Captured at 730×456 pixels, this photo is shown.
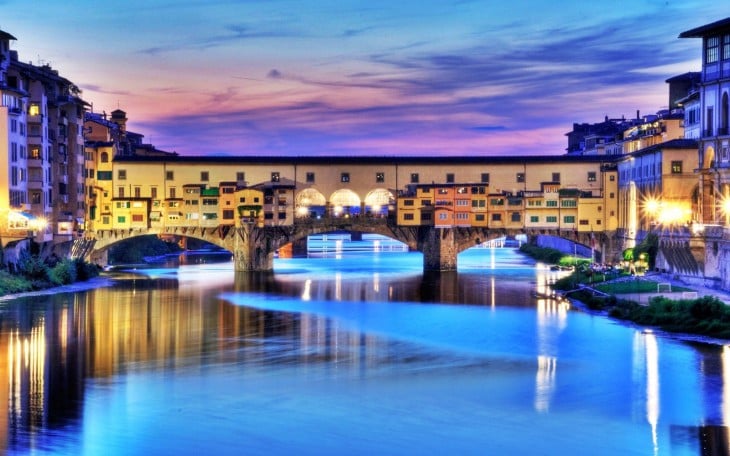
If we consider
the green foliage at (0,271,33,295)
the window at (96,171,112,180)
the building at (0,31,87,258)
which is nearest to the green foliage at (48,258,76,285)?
the building at (0,31,87,258)

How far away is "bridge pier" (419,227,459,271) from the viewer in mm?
58344

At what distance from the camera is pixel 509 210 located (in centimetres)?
5825

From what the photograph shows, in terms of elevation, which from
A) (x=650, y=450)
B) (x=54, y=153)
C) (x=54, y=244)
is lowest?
(x=650, y=450)

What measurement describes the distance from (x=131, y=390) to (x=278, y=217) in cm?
3484

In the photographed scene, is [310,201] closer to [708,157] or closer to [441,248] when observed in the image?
[441,248]

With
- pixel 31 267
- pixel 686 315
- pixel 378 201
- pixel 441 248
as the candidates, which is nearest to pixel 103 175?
pixel 378 201

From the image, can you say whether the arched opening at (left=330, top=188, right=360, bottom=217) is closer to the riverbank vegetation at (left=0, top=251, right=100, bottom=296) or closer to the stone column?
the stone column

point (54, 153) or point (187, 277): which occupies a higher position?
point (54, 153)

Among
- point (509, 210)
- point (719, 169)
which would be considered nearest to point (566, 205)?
point (509, 210)

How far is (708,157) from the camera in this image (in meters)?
41.0

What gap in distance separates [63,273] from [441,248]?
2139 centimetres

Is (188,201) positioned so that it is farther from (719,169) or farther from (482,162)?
(719,169)

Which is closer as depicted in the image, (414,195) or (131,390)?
(131,390)

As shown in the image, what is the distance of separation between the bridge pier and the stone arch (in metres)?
19.5
